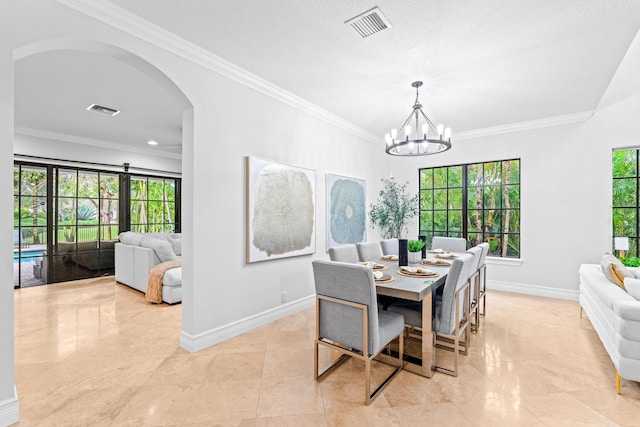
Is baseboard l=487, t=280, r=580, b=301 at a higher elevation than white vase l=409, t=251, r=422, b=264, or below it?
below

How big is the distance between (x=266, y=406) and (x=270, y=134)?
2654 mm

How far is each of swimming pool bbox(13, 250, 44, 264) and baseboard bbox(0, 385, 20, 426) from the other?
15.2 ft

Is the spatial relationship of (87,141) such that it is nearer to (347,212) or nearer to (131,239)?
(131,239)

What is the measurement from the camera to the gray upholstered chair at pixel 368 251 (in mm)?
3588

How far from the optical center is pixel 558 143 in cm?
450

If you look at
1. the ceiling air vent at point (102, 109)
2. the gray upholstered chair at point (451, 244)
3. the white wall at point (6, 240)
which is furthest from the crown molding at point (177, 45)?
the gray upholstered chair at point (451, 244)

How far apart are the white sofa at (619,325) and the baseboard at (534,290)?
1.96m

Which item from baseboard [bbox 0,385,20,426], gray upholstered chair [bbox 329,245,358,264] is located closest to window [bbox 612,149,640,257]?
gray upholstered chair [bbox 329,245,358,264]

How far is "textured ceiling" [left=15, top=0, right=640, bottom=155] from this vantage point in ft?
7.14

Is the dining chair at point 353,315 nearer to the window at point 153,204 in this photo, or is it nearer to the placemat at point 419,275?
the placemat at point 419,275

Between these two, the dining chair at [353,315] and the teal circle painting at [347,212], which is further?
the teal circle painting at [347,212]

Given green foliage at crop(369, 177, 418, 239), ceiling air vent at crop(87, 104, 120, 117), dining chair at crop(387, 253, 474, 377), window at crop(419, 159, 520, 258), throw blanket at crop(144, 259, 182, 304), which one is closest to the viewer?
dining chair at crop(387, 253, 474, 377)

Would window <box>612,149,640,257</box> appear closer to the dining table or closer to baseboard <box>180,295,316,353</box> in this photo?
the dining table

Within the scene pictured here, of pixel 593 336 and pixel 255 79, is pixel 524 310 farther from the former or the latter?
pixel 255 79
